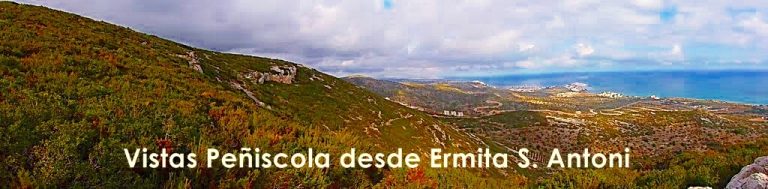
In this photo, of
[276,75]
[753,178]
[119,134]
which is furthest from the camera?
[276,75]

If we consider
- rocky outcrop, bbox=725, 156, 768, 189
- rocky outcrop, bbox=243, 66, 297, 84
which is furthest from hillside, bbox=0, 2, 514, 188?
rocky outcrop, bbox=243, 66, 297, 84

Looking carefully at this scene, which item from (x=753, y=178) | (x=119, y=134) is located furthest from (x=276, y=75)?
(x=753, y=178)

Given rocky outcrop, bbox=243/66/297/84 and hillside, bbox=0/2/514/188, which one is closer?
hillside, bbox=0/2/514/188

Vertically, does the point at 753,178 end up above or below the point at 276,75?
below

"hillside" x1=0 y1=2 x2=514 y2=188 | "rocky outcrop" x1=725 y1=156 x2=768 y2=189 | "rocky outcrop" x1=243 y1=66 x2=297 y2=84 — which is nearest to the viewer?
"hillside" x1=0 y1=2 x2=514 y2=188

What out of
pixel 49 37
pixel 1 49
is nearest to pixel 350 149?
pixel 1 49

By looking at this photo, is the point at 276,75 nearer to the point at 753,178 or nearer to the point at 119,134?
the point at 119,134

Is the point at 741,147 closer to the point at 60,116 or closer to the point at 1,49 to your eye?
the point at 60,116

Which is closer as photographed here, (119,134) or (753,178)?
(119,134)

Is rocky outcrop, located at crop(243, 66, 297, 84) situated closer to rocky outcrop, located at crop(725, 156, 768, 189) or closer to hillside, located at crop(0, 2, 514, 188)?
hillside, located at crop(0, 2, 514, 188)
